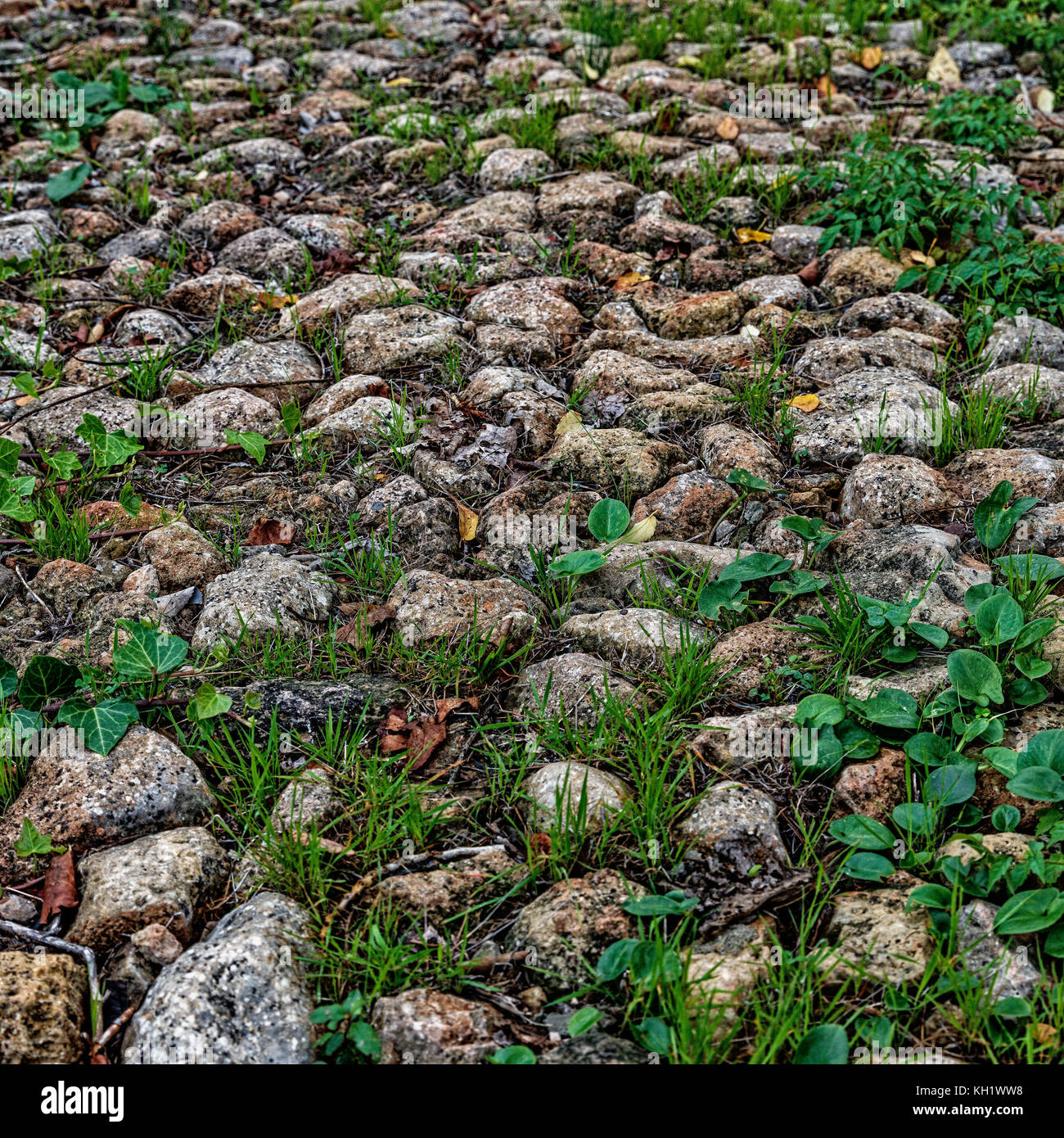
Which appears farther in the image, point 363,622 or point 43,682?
point 363,622

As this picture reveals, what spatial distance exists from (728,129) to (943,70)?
1.20 metres

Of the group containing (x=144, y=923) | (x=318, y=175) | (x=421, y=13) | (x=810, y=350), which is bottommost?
(x=144, y=923)

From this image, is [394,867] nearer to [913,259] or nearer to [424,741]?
[424,741]

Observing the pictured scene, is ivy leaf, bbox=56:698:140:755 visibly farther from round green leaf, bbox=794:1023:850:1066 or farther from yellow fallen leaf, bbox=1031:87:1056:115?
yellow fallen leaf, bbox=1031:87:1056:115

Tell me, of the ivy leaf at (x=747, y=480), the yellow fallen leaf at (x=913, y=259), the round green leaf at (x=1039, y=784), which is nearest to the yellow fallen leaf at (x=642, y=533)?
the ivy leaf at (x=747, y=480)

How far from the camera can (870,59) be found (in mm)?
4516

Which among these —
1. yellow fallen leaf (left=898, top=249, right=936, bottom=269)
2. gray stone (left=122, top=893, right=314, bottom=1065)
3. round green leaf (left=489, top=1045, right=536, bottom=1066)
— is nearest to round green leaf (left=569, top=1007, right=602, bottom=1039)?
round green leaf (left=489, top=1045, right=536, bottom=1066)

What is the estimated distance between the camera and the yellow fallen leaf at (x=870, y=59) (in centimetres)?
452

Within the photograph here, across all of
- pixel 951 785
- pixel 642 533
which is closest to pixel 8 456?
pixel 642 533

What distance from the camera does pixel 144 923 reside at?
1.65 meters

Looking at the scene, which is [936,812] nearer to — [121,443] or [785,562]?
[785,562]
